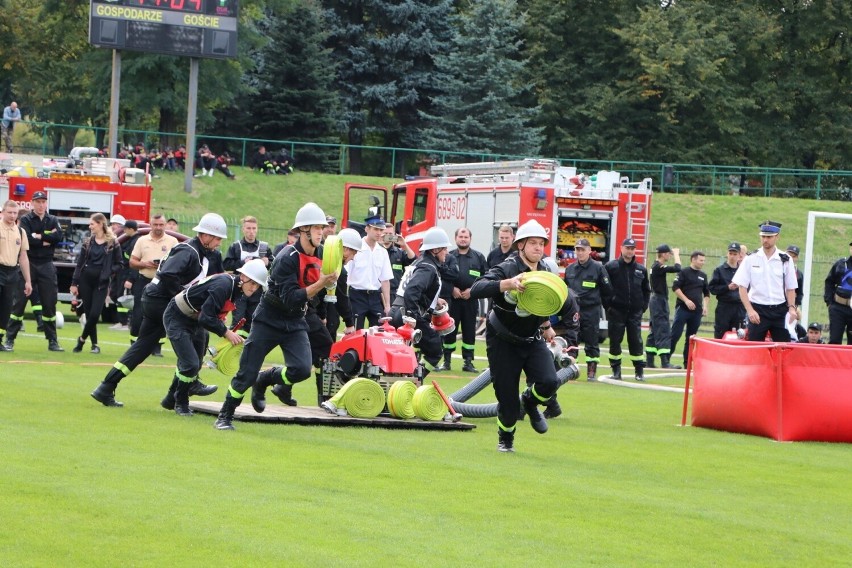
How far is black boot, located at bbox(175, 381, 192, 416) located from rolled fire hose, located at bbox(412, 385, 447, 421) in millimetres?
2142

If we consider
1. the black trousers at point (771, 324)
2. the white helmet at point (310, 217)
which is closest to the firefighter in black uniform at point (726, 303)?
the black trousers at point (771, 324)

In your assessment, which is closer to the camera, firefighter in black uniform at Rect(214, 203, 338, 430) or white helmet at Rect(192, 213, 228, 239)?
firefighter in black uniform at Rect(214, 203, 338, 430)

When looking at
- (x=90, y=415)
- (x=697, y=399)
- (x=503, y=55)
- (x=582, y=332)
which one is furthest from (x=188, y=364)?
(x=503, y=55)

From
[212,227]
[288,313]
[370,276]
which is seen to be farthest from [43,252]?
[288,313]

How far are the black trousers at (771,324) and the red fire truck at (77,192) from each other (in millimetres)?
14454

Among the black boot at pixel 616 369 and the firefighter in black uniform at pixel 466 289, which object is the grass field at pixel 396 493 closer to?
the black boot at pixel 616 369

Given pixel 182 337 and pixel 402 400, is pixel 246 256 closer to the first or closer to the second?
pixel 182 337

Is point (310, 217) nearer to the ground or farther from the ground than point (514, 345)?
farther from the ground

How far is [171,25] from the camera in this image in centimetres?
3941

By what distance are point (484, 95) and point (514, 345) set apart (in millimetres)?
44909

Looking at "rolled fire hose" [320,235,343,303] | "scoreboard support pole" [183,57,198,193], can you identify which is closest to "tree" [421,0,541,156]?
"scoreboard support pole" [183,57,198,193]

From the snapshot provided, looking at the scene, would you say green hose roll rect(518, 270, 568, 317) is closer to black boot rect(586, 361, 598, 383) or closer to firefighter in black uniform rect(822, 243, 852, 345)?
firefighter in black uniform rect(822, 243, 852, 345)

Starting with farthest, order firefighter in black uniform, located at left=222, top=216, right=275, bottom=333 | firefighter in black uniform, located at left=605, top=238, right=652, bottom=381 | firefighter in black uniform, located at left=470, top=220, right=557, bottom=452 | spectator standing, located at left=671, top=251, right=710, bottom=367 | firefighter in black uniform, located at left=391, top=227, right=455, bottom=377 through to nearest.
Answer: spectator standing, located at left=671, top=251, right=710, bottom=367 → firefighter in black uniform, located at left=605, top=238, right=652, bottom=381 → firefighter in black uniform, located at left=222, top=216, right=275, bottom=333 → firefighter in black uniform, located at left=391, top=227, right=455, bottom=377 → firefighter in black uniform, located at left=470, top=220, right=557, bottom=452

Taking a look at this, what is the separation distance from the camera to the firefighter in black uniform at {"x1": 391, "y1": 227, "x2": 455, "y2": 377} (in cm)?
1742
